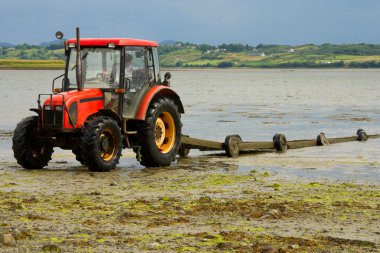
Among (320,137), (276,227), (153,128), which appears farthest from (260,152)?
(276,227)

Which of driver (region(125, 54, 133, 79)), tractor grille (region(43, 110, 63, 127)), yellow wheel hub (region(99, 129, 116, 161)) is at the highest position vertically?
driver (region(125, 54, 133, 79))

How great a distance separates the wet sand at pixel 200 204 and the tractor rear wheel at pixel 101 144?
222mm

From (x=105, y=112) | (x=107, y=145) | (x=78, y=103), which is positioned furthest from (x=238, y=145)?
(x=78, y=103)

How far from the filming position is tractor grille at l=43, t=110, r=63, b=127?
591 inches

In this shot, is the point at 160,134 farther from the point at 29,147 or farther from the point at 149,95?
the point at 29,147

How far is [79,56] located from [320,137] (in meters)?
8.38

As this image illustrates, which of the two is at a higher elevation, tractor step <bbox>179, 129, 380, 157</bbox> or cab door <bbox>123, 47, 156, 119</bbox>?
cab door <bbox>123, 47, 156, 119</bbox>

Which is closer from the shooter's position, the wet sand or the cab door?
the wet sand

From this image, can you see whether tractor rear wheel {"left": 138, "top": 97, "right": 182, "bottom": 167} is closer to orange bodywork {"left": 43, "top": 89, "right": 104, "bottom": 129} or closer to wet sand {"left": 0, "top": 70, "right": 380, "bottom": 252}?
wet sand {"left": 0, "top": 70, "right": 380, "bottom": 252}

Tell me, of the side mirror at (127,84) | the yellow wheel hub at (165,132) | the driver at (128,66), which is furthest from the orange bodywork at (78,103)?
the yellow wheel hub at (165,132)

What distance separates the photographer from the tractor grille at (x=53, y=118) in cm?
1502

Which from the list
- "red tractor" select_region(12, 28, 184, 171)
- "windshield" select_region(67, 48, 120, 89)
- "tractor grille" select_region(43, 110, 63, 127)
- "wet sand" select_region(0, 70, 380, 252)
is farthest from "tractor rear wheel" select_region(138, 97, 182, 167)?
"tractor grille" select_region(43, 110, 63, 127)

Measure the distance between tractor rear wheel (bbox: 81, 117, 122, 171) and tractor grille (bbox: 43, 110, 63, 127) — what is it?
0.55 metres

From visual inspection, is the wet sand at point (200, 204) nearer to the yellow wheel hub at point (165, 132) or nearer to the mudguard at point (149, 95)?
the yellow wheel hub at point (165, 132)
